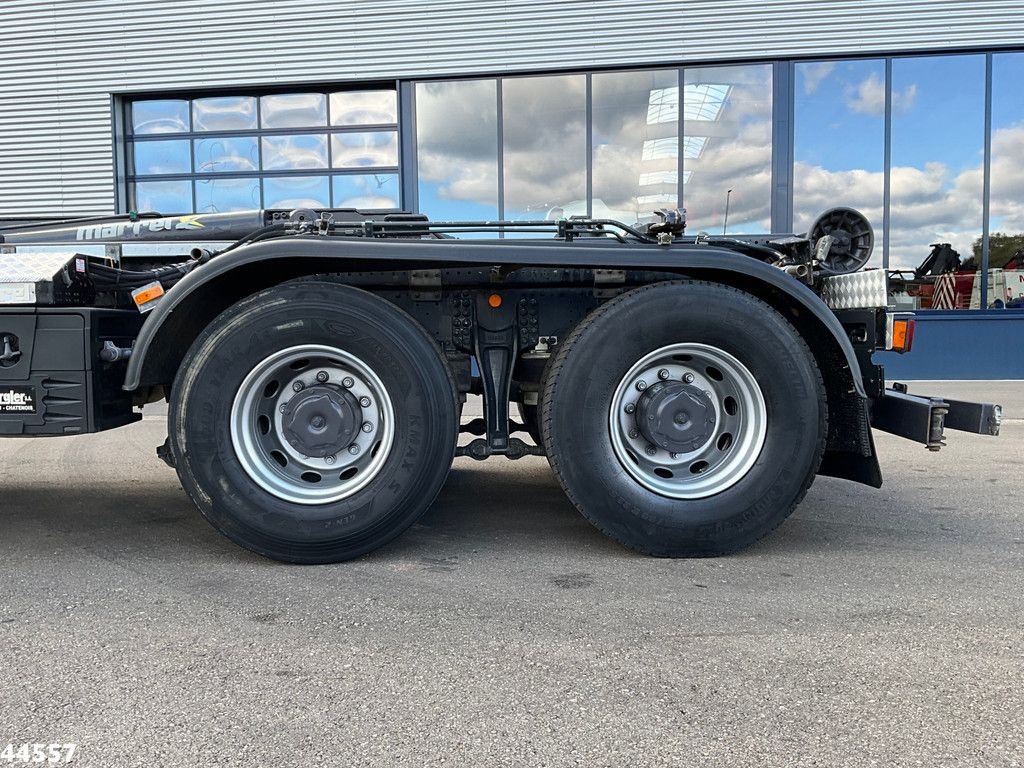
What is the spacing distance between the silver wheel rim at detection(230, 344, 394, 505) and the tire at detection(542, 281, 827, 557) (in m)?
0.76

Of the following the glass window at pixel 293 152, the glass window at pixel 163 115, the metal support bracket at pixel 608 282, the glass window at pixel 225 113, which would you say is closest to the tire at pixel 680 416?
the metal support bracket at pixel 608 282

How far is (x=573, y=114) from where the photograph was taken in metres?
11.8

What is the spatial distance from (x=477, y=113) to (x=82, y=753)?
453 inches

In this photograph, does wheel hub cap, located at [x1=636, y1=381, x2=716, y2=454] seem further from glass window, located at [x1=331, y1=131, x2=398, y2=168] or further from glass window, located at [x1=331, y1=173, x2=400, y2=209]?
glass window, located at [x1=331, y1=131, x2=398, y2=168]

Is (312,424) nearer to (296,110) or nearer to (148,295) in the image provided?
(148,295)

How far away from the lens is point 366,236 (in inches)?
125

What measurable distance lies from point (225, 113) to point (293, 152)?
137 cm

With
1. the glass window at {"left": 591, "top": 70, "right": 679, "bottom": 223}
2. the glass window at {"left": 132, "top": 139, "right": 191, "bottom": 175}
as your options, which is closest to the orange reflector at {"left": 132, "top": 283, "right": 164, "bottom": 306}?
the glass window at {"left": 591, "top": 70, "right": 679, "bottom": 223}

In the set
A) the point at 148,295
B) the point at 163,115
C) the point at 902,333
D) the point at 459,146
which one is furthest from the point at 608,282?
the point at 163,115

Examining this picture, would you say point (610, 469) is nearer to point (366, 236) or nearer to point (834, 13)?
point (366, 236)

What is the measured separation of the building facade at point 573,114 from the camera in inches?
449

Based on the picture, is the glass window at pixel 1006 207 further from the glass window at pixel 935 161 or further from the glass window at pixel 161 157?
the glass window at pixel 161 157

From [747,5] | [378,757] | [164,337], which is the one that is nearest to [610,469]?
[378,757]

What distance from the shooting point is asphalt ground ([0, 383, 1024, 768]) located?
185 centimetres
